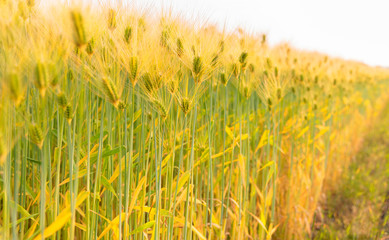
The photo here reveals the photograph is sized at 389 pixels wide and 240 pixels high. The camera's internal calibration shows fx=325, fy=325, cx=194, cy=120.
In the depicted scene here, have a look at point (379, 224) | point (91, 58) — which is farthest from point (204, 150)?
point (379, 224)

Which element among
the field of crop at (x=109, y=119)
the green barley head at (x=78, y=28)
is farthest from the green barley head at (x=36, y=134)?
the green barley head at (x=78, y=28)

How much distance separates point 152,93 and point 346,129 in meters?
3.14

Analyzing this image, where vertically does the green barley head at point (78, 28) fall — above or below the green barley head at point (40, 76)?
above

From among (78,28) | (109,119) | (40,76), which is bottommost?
(109,119)

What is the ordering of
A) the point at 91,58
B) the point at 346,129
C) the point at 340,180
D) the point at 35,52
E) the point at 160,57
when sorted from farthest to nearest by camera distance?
the point at 346,129 < the point at 340,180 < the point at 160,57 < the point at 91,58 < the point at 35,52

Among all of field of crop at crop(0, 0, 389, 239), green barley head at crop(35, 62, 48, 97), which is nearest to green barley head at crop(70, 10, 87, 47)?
field of crop at crop(0, 0, 389, 239)

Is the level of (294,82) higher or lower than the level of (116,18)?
lower

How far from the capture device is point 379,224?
2.16m

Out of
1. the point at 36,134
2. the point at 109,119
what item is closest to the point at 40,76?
the point at 36,134

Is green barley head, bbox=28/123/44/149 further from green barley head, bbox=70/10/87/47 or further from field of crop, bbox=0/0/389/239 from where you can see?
green barley head, bbox=70/10/87/47

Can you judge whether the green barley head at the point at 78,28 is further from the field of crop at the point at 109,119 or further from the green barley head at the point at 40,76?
the green barley head at the point at 40,76

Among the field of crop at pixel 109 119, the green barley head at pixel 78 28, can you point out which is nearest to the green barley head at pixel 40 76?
the field of crop at pixel 109 119

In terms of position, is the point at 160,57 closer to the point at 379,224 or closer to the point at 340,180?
the point at 379,224

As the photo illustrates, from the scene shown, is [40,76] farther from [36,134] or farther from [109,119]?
[109,119]
